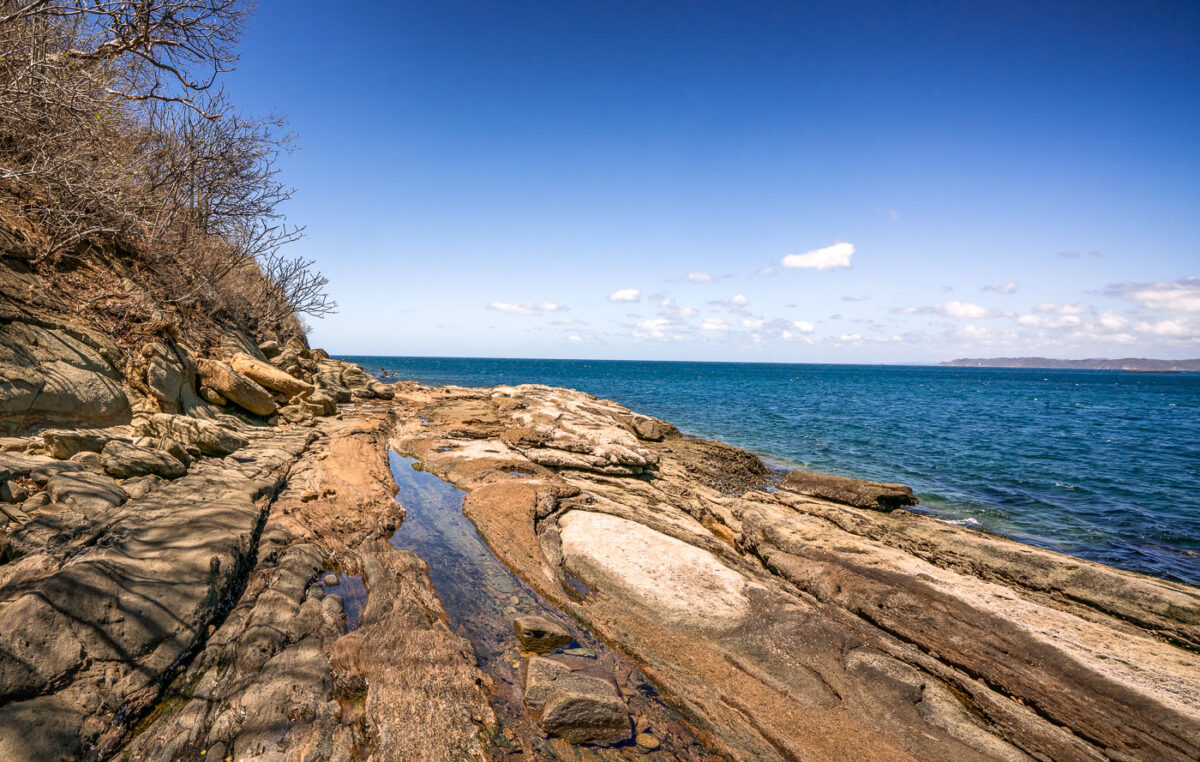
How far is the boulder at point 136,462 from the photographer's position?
629 centimetres

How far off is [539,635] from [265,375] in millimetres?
11836

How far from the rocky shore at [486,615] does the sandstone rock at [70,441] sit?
0.03 meters

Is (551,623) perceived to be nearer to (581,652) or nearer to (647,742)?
(581,652)

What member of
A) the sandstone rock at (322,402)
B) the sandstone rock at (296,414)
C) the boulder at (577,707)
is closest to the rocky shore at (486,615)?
the boulder at (577,707)

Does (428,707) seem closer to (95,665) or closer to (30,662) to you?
(95,665)

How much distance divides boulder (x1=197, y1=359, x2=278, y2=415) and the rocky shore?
2.27 feet

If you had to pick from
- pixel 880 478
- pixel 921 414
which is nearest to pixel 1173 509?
pixel 880 478

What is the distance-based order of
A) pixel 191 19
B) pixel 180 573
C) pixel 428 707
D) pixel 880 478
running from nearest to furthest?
pixel 428 707
pixel 180 573
pixel 191 19
pixel 880 478

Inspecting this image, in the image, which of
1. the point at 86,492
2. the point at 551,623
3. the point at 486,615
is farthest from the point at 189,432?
the point at 551,623

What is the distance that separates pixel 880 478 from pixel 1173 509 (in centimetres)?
797

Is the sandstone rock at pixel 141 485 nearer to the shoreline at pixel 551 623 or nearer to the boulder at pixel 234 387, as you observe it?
the shoreline at pixel 551 623

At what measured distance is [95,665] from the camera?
3832 millimetres

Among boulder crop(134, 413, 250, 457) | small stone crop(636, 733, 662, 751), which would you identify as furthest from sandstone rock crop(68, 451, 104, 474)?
small stone crop(636, 733, 662, 751)

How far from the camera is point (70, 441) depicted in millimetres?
6129
